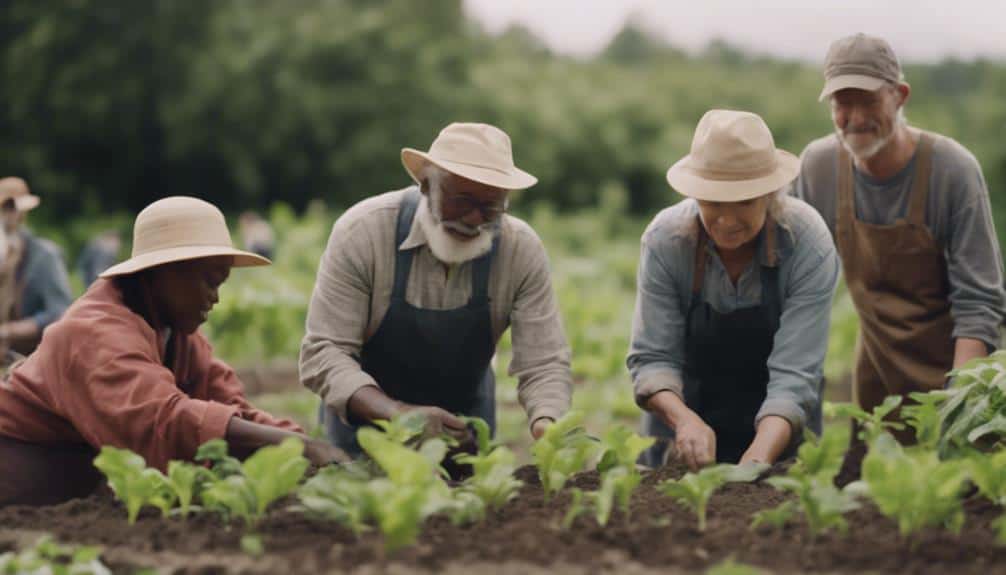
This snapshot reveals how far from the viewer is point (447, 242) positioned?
4.24m

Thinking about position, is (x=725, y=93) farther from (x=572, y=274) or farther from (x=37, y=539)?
(x=37, y=539)

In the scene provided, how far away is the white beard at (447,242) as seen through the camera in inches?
167

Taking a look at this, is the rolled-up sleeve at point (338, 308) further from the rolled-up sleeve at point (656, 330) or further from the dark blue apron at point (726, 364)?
the dark blue apron at point (726, 364)

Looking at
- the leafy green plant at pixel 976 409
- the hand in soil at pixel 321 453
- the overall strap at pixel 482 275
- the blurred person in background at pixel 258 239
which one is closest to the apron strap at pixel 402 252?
the overall strap at pixel 482 275

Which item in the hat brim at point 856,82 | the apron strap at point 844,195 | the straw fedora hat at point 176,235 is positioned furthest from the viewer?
the apron strap at point 844,195

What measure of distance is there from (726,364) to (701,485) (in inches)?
50.0

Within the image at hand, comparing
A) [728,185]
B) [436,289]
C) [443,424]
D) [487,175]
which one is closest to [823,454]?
[728,185]

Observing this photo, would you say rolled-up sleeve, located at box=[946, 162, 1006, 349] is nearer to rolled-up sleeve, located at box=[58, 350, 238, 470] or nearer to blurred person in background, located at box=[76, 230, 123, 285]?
rolled-up sleeve, located at box=[58, 350, 238, 470]

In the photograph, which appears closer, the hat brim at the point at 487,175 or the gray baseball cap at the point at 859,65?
the hat brim at the point at 487,175

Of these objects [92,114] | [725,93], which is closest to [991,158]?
[725,93]

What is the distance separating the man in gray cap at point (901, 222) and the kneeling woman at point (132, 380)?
2208mm

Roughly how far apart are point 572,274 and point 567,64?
2506 cm

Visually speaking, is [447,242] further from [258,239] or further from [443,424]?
→ [258,239]

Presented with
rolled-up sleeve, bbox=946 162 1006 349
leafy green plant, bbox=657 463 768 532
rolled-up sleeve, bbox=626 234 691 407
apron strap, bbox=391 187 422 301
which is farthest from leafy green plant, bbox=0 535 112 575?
rolled-up sleeve, bbox=946 162 1006 349
